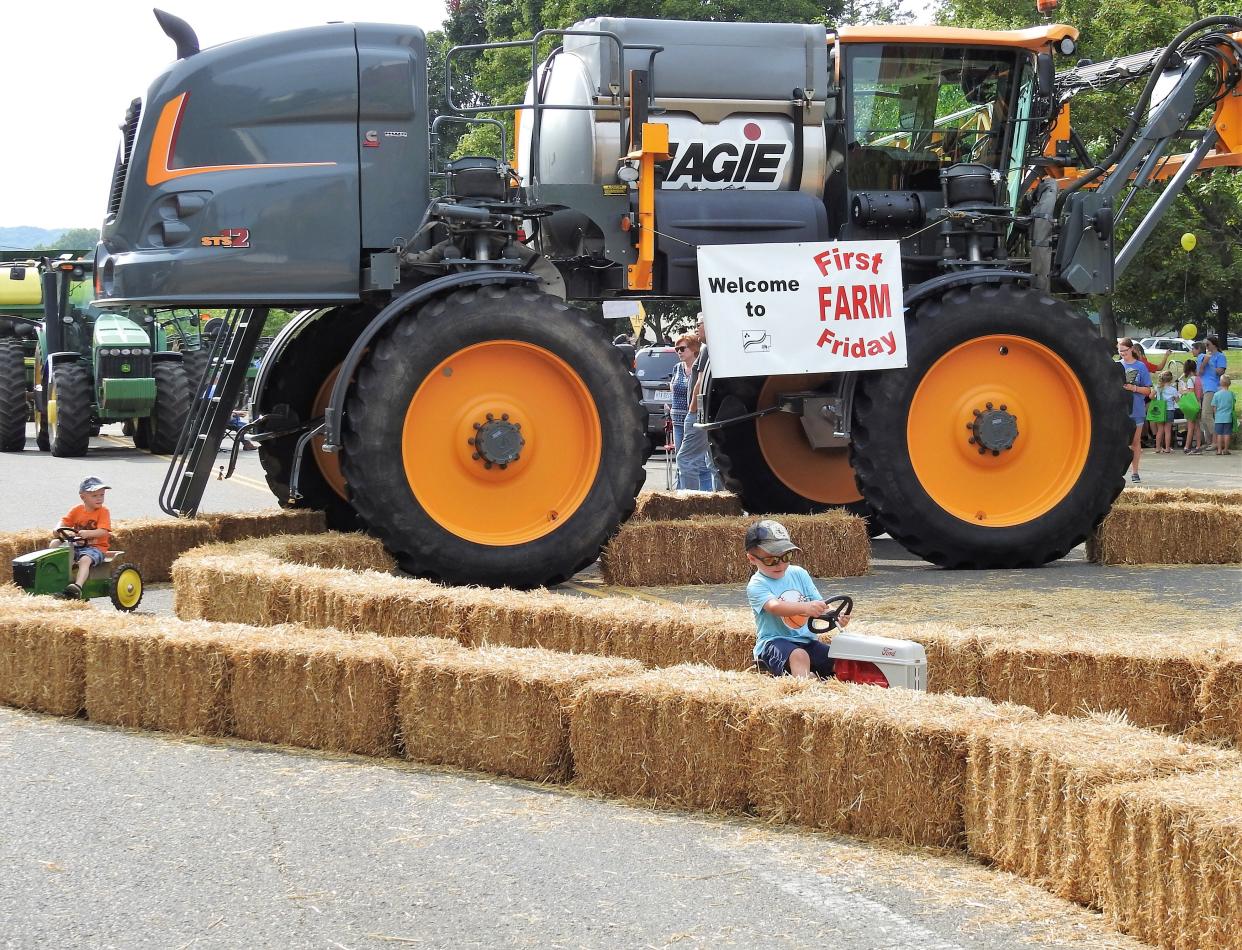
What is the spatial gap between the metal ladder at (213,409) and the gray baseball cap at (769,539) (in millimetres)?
5434

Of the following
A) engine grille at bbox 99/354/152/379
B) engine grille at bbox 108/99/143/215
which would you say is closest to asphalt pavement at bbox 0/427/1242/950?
engine grille at bbox 108/99/143/215

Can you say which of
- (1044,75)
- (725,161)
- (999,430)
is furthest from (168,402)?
(999,430)

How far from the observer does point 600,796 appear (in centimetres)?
629

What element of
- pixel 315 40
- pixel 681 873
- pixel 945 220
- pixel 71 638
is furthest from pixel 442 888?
pixel 945 220

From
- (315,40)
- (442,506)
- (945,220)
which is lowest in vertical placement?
(442,506)

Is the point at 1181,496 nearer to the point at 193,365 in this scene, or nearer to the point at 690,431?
the point at 690,431

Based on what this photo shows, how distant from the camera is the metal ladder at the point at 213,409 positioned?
38.7ft

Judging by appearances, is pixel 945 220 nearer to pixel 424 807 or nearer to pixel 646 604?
pixel 646 604

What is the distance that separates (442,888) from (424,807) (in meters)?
0.98

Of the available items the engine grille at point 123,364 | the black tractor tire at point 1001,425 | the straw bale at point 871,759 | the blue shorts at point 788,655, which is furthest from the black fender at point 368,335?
the engine grille at point 123,364

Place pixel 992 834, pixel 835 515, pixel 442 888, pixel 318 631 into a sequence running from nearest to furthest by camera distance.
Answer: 1. pixel 442 888
2. pixel 992 834
3. pixel 318 631
4. pixel 835 515

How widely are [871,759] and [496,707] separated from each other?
1542 mm

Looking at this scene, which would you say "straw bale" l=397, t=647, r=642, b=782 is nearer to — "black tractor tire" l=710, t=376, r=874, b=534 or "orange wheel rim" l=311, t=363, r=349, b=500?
"orange wheel rim" l=311, t=363, r=349, b=500

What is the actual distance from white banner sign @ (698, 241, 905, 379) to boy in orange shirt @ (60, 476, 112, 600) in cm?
395
